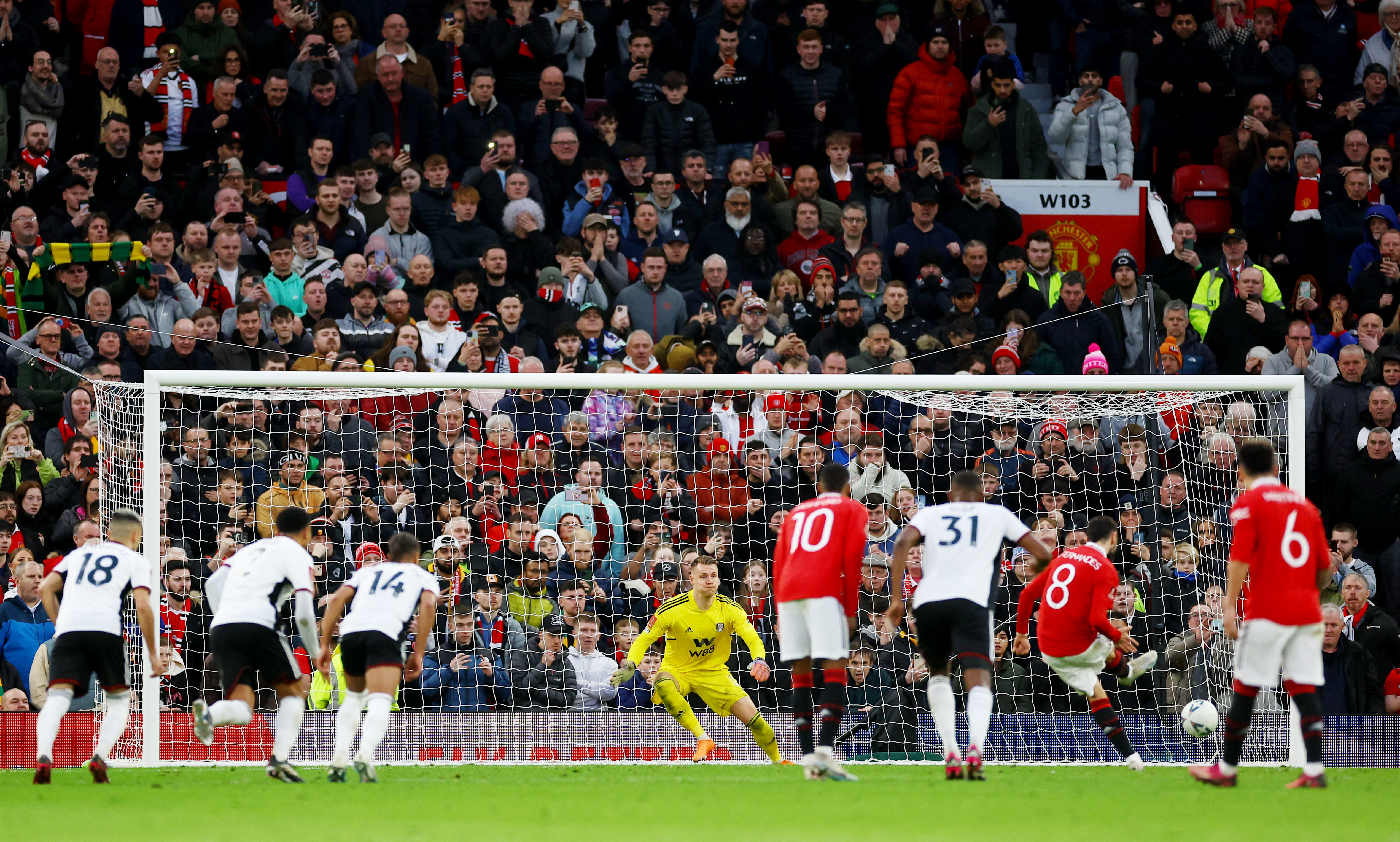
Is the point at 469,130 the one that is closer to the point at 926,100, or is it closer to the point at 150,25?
the point at 150,25

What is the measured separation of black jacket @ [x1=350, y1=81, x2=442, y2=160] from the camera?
717 inches

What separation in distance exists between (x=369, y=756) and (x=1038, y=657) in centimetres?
637

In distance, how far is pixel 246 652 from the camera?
36.2 feet

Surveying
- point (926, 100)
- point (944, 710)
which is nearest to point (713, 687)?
point (944, 710)

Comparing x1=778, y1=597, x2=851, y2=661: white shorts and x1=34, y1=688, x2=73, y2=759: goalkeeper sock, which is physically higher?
x1=778, y1=597, x2=851, y2=661: white shorts

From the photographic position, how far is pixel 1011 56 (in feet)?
64.3

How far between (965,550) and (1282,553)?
6.32ft

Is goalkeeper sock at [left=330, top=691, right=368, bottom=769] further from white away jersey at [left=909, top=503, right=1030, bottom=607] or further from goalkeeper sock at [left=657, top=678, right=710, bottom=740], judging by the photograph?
white away jersey at [left=909, top=503, right=1030, bottom=607]

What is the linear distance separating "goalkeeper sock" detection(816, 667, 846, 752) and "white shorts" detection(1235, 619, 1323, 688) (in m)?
2.45

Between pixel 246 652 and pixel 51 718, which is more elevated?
pixel 246 652

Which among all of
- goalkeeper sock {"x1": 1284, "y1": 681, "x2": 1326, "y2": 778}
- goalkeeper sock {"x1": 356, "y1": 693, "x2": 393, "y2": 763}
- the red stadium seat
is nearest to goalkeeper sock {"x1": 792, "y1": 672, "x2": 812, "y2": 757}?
goalkeeper sock {"x1": 356, "y1": 693, "x2": 393, "y2": 763}

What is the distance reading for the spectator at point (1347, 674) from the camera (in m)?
14.4

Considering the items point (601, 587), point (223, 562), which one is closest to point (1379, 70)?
point (601, 587)

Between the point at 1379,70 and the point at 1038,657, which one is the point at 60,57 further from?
the point at 1379,70
